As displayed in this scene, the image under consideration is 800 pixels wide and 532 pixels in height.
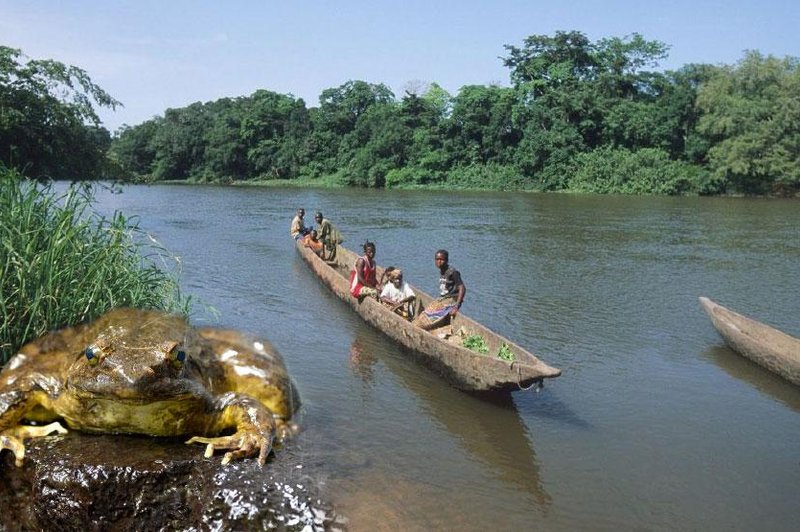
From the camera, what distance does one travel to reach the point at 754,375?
28.9ft

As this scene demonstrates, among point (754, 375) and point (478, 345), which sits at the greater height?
point (478, 345)

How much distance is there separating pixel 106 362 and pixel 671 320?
9840 millimetres

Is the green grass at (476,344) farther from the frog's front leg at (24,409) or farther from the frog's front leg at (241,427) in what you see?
the frog's front leg at (24,409)

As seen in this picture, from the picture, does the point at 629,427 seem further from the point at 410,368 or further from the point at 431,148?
the point at 431,148

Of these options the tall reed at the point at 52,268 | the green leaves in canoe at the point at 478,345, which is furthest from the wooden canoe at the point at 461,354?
the tall reed at the point at 52,268

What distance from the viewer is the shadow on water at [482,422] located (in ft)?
19.1

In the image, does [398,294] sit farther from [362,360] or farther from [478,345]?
[478,345]

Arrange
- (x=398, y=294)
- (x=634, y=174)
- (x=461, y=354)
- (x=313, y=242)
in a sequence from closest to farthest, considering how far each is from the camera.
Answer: (x=461, y=354), (x=398, y=294), (x=313, y=242), (x=634, y=174)

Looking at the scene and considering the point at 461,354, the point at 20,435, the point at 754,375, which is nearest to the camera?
the point at 20,435

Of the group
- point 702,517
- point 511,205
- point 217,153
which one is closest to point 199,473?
point 702,517

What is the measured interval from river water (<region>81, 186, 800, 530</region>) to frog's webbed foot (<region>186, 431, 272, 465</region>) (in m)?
0.60

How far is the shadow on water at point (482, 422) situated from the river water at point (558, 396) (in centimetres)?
2

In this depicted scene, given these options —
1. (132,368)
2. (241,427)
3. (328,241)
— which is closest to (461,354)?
(241,427)

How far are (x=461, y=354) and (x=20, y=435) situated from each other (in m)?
4.32
